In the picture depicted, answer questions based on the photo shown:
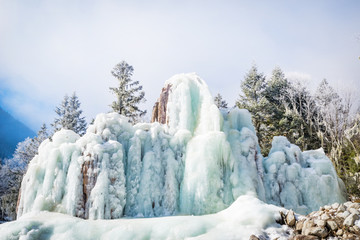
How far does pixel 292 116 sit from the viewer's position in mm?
22203

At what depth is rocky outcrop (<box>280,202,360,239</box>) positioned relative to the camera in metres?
5.18

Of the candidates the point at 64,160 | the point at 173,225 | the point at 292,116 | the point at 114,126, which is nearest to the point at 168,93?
the point at 114,126

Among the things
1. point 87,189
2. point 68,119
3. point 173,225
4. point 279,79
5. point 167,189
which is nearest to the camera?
point 173,225

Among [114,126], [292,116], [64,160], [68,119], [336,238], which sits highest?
[68,119]

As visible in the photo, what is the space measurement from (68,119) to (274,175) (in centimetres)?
1985

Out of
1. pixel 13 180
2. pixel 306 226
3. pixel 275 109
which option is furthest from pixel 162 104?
pixel 13 180

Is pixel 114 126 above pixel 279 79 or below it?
below

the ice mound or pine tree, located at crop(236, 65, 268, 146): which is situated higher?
pine tree, located at crop(236, 65, 268, 146)

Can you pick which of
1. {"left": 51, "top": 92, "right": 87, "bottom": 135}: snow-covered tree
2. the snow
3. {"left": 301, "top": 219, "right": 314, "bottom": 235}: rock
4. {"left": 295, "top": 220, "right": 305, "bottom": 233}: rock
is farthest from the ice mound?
{"left": 51, "top": 92, "right": 87, "bottom": 135}: snow-covered tree

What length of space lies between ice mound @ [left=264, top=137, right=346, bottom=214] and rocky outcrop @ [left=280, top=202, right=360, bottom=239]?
4498 mm

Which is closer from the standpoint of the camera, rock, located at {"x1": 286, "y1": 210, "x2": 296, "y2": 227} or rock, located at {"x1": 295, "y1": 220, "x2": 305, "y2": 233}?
rock, located at {"x1": 295, "y1": 220, "x2": 305, "y2": 233}

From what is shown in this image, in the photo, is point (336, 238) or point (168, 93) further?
point (168, 93)

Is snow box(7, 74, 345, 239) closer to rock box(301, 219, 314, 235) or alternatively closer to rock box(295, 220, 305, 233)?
rock box(295, 220, 305, 233)

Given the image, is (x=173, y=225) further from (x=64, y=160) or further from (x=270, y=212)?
(x=64, y=160)
